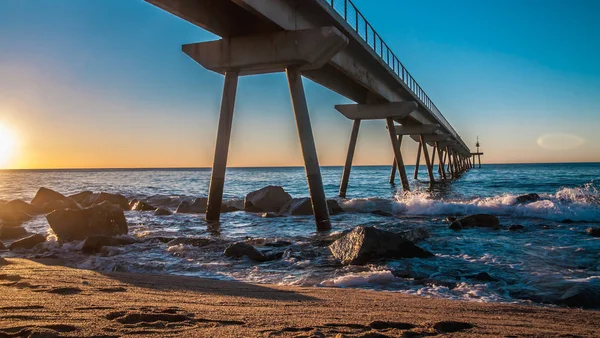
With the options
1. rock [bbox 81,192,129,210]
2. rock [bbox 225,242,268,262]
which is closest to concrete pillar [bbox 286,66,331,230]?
rock [bbox 225,242,268,262]

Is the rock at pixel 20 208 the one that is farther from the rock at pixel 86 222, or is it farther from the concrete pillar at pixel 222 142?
the rock at pixel 86 222

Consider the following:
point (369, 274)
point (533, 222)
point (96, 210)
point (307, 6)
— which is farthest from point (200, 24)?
point (533, 222)

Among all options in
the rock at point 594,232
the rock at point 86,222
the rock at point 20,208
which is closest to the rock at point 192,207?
the rock at point 20,208

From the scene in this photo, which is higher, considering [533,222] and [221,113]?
[221,113]

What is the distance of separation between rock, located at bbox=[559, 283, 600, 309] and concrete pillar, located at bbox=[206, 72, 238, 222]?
33.3ft

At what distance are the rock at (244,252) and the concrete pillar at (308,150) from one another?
4623 millimetres

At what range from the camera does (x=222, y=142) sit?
43.5 feet

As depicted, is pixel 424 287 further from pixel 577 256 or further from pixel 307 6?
pixel 307 6

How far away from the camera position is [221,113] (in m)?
13.4

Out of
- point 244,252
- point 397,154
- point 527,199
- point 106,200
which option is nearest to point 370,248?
point 244,252

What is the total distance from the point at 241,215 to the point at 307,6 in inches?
Answer: 297

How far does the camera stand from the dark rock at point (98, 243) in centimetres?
774

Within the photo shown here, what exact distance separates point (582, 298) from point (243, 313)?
3.78 metres

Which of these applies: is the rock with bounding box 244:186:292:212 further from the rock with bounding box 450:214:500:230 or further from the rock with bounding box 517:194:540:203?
the rock with bounding box 517:194:540:203
